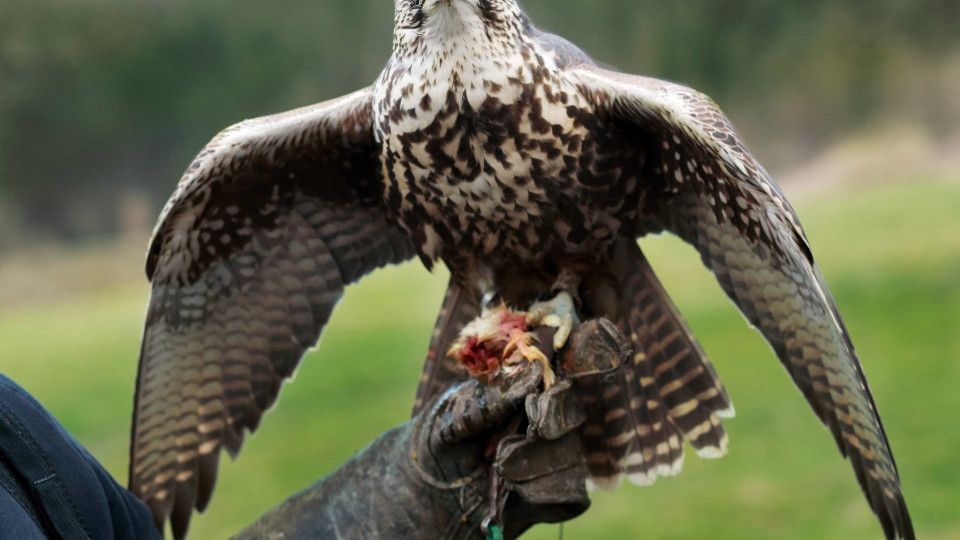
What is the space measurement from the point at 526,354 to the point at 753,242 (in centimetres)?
45

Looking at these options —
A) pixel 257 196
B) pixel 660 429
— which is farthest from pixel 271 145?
pixel 660 429

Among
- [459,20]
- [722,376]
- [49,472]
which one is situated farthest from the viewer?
[722,376]

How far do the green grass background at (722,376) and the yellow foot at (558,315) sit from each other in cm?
132

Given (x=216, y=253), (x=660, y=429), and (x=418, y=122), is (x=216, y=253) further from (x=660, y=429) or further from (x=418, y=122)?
(x=660, y=429)

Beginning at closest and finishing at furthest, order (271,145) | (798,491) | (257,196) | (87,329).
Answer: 1. (271,145)
2. (257,196)
3. (798,491)
4. (87,329)

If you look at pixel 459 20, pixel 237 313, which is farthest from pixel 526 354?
pixel 237 313

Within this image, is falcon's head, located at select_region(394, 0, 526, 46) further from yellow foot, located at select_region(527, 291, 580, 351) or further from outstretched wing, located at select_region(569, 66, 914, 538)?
yellow foot, located at select_region(527, 291, 580, 351)

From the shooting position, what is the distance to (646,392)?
1.87m

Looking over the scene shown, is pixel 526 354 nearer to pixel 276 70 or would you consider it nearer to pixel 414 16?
pixel 414 16

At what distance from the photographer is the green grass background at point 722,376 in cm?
291

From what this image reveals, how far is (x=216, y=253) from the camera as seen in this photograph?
1972mm

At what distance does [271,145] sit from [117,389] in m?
2.03

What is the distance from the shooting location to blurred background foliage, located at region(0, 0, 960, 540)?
3.18m

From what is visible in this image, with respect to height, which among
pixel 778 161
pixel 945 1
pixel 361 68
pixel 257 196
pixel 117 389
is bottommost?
pixel 117 389
